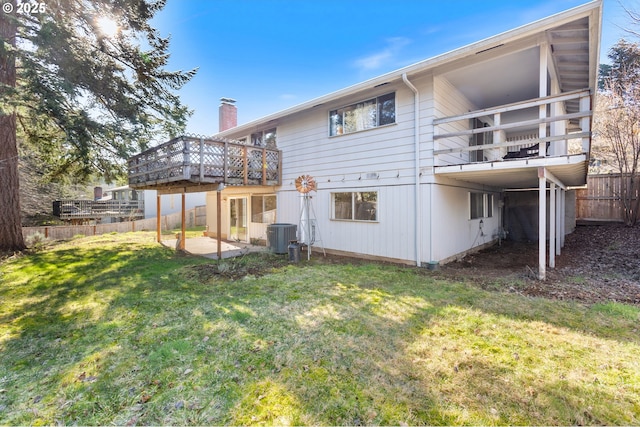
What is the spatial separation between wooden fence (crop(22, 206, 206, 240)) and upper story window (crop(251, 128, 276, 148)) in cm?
967

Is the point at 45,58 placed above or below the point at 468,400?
above

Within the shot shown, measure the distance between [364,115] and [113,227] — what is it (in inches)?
632

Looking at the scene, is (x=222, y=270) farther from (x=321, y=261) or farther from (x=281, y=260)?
(x=321, y=261)

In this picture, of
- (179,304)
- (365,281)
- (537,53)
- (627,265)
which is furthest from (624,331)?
(179,304)

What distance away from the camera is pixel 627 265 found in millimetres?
7148

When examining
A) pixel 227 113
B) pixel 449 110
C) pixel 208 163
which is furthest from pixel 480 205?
pixel 227 113

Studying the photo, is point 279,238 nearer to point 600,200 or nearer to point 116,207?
point 600,200

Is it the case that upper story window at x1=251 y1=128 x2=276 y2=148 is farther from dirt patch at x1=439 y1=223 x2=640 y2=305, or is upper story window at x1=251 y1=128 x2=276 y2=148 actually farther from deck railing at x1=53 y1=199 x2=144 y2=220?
deck railing at x1=53 y1=199 x2=144 y2=220

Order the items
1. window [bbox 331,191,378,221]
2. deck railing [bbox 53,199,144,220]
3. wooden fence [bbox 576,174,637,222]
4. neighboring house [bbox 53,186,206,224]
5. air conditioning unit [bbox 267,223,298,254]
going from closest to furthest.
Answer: window [bbox 331,191,378,221]
air conditioning unit [bbox 267,223,298,254]
wooden fence [bbox 576,174,637,222]
deck railing [bbox 53,199,144,220]
neighboring house [bbox 53,186,206,224]

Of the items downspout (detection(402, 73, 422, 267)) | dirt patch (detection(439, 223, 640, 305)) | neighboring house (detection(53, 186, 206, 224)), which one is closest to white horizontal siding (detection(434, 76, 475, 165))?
downspout (detection(402, 73, 422, 267))

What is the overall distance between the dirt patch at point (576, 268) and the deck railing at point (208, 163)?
6.66 m

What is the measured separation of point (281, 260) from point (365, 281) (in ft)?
10.4

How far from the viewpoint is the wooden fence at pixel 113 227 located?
1344 cm

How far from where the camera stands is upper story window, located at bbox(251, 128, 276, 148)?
38.9ft
